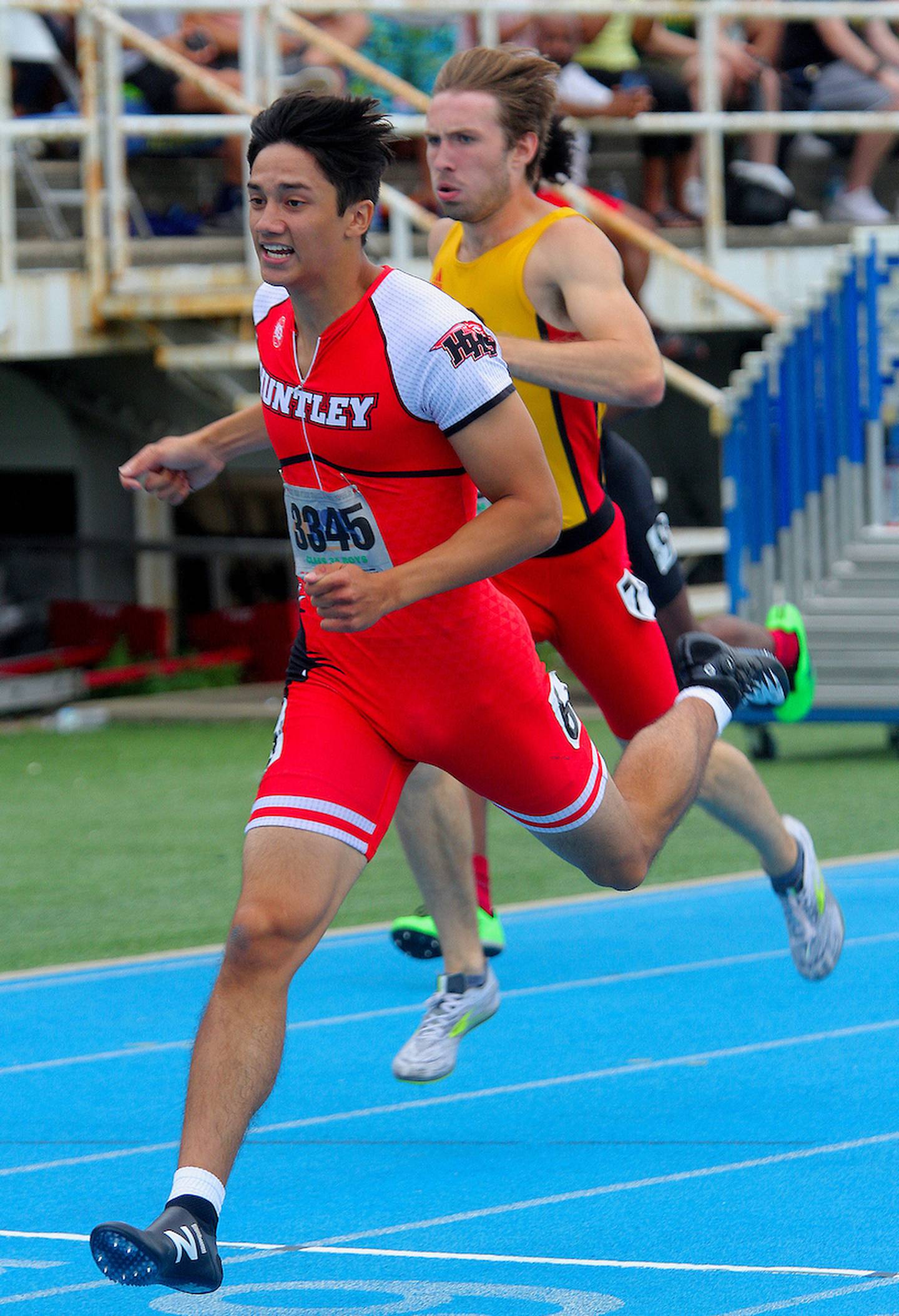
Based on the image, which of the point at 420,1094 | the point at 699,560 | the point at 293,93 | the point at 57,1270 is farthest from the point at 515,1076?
the point at 699,560

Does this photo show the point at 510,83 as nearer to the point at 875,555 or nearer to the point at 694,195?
the point at 875,555

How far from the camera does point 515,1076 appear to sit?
5316 millimetres

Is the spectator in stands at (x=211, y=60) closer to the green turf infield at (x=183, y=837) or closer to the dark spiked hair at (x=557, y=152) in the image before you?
the green turf infield at (x=183, y=837)

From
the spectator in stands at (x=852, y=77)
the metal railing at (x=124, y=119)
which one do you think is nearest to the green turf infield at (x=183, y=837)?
the metal railing at (x=124, y=119)

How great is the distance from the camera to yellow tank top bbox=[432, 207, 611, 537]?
17.8 ft

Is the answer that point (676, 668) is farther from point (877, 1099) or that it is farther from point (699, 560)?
point (699, 560)

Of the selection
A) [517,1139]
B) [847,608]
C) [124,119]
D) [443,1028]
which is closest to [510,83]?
[443,1028]

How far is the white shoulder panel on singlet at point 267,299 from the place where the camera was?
423 cm

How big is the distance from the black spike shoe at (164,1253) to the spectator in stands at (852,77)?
13.1m

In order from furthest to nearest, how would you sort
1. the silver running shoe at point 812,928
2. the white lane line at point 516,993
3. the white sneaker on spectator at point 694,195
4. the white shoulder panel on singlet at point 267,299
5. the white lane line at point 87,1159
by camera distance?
the white sneaker on spectator at point 694,195, the silver running shoe at point 812,928, the white lane line at point 516,993, the white lane line at point 87,1159, the white shoulder panel on singlet at point 267,299

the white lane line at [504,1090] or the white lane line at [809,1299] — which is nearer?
the white lane line at [809,1299]

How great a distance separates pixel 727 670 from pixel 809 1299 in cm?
198

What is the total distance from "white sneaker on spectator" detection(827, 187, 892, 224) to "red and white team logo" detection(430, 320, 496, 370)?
475 inches

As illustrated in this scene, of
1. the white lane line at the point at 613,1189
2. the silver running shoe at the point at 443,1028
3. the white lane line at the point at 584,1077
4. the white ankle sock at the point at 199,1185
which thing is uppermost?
the white ankle sock at the point at 199,1185
